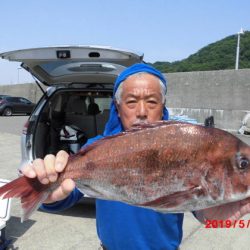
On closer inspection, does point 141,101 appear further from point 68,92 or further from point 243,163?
point 68,92

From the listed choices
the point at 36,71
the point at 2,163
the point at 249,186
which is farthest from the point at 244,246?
the point at 2,163

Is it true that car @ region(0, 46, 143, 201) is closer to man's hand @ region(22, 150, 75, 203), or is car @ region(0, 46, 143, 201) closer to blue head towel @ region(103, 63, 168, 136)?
blue head towel @ region(103, 63, 168, 136)

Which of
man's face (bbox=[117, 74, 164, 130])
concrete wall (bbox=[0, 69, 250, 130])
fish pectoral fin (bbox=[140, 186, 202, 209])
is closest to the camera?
fish pectoral fin (bbox=[140, 186, 202, 209])

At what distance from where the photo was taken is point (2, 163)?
10.0 metres

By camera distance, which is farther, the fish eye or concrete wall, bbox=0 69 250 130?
concrete wall, bbox=0 69 250 130

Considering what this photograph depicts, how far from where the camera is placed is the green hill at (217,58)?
171 ft

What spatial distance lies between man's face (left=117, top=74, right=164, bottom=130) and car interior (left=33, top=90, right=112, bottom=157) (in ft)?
12.2

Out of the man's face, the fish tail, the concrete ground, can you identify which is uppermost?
the man's face

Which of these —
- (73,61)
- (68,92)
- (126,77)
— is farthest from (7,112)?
(126,77)

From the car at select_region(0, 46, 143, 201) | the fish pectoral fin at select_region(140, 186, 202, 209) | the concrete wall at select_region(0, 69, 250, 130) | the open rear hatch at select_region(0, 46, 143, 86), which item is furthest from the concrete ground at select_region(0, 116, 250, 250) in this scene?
the concrete wall at select_region(0, 69, 250, 130)

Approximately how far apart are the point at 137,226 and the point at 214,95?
2014cm

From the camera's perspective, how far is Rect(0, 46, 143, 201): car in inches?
189

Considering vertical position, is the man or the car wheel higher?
the man

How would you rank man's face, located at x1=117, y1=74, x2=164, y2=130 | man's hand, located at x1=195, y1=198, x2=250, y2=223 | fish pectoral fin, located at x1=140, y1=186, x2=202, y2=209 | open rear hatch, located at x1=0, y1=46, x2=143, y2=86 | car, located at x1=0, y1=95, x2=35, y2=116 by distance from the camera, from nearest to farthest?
fish pectoral fin, located at x1=140, y1=186, x2=202, y2=209 < man's hand, located at x1=195, y1=198, x2=250, y2=223 < man's face, located at x1=117, y1=74, x2=164, y2=130 < open rear hatch, located at x1=0, y1=46, x2=143, y2=86 < car, located at x1=0, y1=95, x2=35, y2=116
